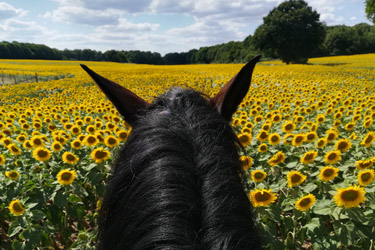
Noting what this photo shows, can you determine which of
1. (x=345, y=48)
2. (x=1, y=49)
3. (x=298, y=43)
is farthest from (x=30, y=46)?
(x=345, y=48)

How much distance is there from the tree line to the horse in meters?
52.4

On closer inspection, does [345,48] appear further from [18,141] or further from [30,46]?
[30,46]

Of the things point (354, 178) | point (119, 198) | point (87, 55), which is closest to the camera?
point (119, 198)

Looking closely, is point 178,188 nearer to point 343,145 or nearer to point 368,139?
point 343,145

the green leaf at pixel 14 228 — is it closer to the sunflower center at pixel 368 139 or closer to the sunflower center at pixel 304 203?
the sunflower center at pixel 304 203

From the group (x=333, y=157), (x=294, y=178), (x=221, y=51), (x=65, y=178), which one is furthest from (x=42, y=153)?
(x=221, y=51)

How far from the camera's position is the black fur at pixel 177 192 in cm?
79

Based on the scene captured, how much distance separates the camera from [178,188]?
2.89 feet

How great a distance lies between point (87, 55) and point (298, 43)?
75629 mm

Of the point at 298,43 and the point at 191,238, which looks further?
the point at 298,43

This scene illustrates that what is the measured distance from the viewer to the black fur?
2.58 feet

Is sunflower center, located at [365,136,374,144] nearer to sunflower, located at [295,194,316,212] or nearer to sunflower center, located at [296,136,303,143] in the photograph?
sunflower center, located at [296,136,303,143]

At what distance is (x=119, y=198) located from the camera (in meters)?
1.05

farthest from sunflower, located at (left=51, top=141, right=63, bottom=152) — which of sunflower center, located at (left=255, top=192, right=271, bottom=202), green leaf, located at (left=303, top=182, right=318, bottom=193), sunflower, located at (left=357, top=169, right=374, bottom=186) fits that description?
sunflower, located at (left=357, top=169, right=374, bottom=186)
